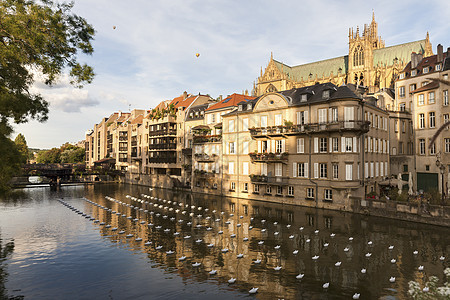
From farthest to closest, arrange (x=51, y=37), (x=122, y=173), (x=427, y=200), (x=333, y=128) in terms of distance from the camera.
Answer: (x=122, y=173) < (x=333, y=128) < (x=427, y=200) < (x=51, y=37)

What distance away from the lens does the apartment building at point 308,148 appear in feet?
130

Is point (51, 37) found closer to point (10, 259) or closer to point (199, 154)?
point (10, 259)

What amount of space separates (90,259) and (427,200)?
3567cm

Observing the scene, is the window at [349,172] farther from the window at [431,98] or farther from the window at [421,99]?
the window at [421,99]

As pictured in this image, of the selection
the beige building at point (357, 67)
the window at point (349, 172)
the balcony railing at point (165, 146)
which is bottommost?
the window at point (349, 172)

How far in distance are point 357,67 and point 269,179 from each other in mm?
81239

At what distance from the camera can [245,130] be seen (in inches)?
2058

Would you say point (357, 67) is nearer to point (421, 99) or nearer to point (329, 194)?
point (421, 99)

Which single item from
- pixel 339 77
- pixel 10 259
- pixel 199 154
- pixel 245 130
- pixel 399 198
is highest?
pixel 339 77

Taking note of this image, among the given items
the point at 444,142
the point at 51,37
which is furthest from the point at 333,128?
the point at 51,37

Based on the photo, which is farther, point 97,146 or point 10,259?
point 97,146

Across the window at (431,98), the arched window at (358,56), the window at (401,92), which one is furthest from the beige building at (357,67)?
the window at (431,98)

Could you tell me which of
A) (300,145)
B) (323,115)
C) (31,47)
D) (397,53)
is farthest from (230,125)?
(397,53)

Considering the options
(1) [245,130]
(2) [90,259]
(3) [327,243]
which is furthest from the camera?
(1) [245,130]
